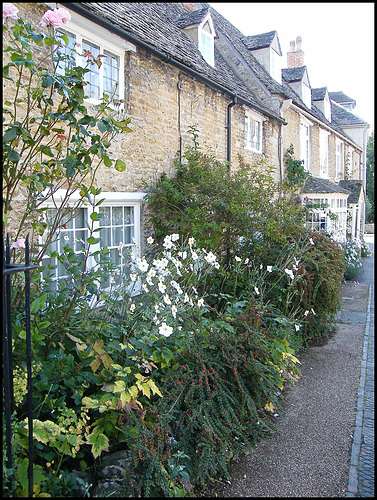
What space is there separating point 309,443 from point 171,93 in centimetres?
669

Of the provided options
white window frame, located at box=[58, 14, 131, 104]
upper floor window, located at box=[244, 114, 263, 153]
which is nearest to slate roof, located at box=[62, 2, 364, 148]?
white window frame, located at box=[58, 14, 131, 104]

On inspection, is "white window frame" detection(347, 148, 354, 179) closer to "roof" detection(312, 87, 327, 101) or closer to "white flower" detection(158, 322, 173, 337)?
"roof" detection(312, 87, 327, 101)

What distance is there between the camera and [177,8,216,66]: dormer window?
10984 millimetres

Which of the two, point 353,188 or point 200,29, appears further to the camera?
point 353,188

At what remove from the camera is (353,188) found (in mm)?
23250

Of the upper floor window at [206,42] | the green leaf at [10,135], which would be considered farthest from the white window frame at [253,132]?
the green leaf at [10,135]

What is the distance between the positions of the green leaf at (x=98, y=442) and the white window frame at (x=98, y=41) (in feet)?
14.7

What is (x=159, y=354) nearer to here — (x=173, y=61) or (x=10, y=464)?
(x=10, y=464)

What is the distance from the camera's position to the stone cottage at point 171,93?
6.63 metres

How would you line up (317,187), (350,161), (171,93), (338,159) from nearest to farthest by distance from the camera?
(171,93), (317,187), (338,159), (350,161)

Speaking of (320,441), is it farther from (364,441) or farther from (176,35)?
(176,35)

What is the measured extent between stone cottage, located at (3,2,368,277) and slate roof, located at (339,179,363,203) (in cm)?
592

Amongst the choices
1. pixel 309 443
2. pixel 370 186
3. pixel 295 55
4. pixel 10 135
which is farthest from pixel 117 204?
pixel 370 186

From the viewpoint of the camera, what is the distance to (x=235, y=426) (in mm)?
3742
